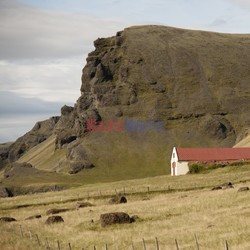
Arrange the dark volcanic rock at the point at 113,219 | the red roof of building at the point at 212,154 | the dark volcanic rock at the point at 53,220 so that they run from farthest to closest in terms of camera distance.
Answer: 1. the red roof of building at the point at 212,154
2. the dark volcanic rock at the point at 53,220
3. the dark volcanic rock at the point at 113,219

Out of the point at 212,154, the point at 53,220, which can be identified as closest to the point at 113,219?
the point at 53,220

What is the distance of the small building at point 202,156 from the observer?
405ft

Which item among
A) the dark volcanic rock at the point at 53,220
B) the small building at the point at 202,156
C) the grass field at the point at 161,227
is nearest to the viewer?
the grass field at the point at 161,227

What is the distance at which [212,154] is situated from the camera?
128875 mm

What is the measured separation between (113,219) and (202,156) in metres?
85.0

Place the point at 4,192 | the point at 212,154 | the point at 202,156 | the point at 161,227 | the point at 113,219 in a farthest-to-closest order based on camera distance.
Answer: the point at 4,192 → the point at 212,154 → the point at 202,156 → the point at 113,219 → the point at 161,227

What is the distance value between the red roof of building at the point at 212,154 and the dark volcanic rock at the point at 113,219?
80.4m

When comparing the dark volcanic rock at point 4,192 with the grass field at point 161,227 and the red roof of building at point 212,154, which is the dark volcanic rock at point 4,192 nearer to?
the red roof of building at point 212,154

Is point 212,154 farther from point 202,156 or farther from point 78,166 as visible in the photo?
point 78,166

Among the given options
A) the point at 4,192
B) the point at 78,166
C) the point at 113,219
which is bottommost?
the point at 4,192

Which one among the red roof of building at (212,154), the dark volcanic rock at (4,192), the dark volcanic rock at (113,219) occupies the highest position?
the red roof of building at (212,154)

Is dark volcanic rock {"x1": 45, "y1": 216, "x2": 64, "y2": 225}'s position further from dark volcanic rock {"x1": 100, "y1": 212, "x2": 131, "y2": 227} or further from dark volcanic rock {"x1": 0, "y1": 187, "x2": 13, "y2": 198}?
dark volcanic rock {"x1": 0, "y1": 187, "x2": 13, "y2": 198}

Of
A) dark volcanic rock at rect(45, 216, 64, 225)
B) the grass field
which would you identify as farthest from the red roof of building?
dark volcanic rock at rect(45, 216, 64, 225)

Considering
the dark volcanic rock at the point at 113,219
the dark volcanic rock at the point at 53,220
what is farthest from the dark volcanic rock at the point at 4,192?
the dark volcanic rock at the point at 113,219
